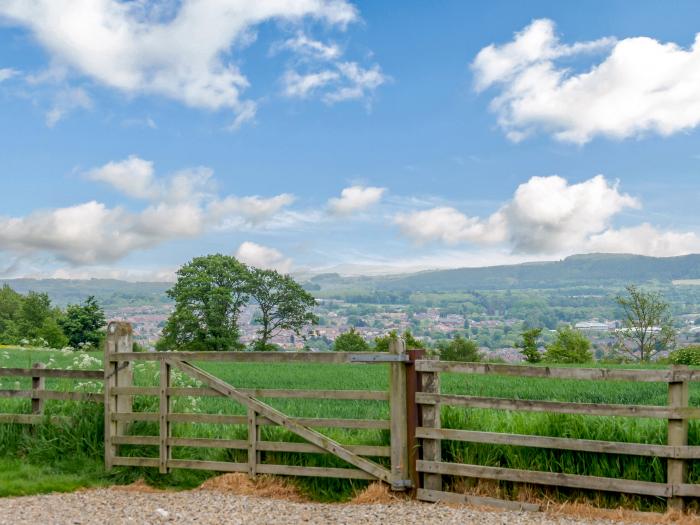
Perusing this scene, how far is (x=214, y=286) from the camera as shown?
2763 inches

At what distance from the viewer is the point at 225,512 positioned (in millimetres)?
7980

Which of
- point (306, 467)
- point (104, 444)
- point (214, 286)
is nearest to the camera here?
point (306, 467)

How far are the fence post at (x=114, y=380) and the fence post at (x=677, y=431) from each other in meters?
7.09

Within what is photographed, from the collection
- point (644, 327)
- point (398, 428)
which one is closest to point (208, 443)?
point (398, 428)

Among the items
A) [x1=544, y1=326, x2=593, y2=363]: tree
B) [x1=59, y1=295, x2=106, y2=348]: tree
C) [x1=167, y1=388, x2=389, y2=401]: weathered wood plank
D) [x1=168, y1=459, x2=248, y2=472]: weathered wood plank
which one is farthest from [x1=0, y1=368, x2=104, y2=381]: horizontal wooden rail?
[x1=59, y1=295, x2=106, y2=348]: tree

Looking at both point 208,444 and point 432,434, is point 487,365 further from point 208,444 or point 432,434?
point 208,444

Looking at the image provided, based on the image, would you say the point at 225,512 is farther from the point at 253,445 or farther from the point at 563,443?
the point at 563,443

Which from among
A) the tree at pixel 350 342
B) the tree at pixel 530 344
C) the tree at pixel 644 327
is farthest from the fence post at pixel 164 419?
the tree at pixel 644 327

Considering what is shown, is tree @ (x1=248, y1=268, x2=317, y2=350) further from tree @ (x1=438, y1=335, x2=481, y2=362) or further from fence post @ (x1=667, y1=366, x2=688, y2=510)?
fence post @ (x1=667, y1=366, x2=688, y2=510)

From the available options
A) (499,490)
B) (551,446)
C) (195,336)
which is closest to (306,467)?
(499,490)

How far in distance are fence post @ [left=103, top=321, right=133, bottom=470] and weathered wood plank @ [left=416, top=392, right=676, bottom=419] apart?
4.45m

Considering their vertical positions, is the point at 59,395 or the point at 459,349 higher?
the point at 59,395

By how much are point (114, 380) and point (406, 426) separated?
14.4 ft

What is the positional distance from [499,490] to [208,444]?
374 cm
